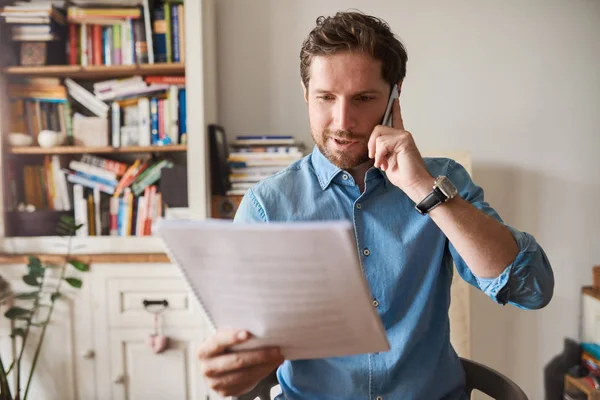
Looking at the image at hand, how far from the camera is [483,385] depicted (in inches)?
43.7

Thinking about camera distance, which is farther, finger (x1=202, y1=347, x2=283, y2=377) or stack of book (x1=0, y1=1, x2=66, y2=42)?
stack of book (x1=0, y1=1, x2=66, y2=42)

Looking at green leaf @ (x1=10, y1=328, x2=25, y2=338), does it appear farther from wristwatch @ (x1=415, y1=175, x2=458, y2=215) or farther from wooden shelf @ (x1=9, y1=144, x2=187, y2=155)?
wristwatch @ (x1=415, y1=175, x2=458, y2=215)

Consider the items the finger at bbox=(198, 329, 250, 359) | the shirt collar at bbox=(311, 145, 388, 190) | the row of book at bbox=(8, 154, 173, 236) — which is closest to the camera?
the finger at bbox=(198, 329, 250, 359)

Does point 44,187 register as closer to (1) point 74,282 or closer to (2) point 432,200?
(1) point 74,282

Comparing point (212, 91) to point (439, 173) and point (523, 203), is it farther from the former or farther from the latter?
point (523, 203)

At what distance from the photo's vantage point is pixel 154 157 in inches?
91.2

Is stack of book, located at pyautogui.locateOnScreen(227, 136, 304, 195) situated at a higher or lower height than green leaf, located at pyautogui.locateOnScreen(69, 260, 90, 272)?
higher

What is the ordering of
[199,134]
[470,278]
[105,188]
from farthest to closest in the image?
[105,188] < [199,134] < [470,278]

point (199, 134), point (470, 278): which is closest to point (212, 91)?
point (199, 134)

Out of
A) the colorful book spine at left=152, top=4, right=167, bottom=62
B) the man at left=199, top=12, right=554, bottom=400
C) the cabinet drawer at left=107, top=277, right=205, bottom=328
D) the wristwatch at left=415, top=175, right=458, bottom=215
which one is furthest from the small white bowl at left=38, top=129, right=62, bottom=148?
the wristwatch at left=415, top=175, right=458, bottom=215

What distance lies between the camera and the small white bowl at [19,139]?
2.22 metres

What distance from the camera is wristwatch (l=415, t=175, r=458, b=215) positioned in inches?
35.2

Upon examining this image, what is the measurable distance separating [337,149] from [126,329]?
1.54m

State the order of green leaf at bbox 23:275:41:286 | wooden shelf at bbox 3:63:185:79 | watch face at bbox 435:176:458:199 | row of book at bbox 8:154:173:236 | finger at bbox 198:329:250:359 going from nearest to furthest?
finger at bbox 198:329:250:359
watch face at bbox 435:176:458:199
green leaf at bbox 23:275:41:286
wooden shelf at bbox 3:63:185:79
row of book at bbox 8:154:173:236
